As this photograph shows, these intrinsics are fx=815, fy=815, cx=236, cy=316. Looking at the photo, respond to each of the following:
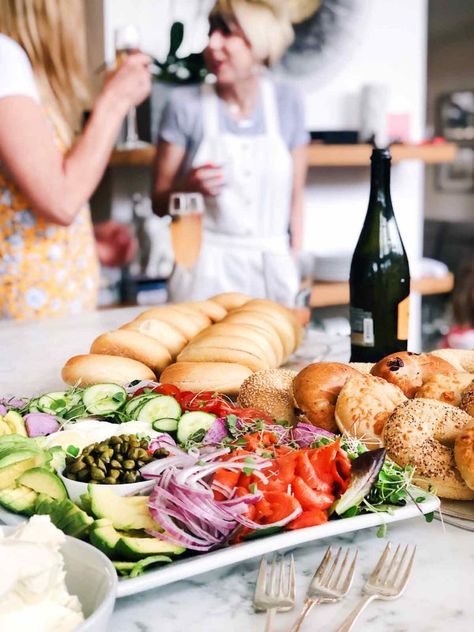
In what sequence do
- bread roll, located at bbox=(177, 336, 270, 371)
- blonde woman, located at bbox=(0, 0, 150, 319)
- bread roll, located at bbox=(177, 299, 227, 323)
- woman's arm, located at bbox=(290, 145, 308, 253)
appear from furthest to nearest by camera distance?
woman's arm, located at bbox=(290, 145, 308, 253) → blonde woman, located at bbox=(0, 0, 150, 319) → bread roll, located at bbox=(177, 299, 227, 323) → bread roll, located at bbox=(177, 336, 270, 371)

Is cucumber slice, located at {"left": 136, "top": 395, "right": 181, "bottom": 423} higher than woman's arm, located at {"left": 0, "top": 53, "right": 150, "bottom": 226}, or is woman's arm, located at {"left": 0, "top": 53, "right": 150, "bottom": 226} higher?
woman's arm, located at {"left": 0, "top": 53, "right": 150, "bottom": 226}

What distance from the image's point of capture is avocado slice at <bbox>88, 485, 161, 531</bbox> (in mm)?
681

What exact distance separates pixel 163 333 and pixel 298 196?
2.34 m

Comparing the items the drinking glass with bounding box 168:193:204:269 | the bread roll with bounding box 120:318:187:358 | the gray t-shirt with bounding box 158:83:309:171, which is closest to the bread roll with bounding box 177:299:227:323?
the bread roll with bounding box 120:318:187:358

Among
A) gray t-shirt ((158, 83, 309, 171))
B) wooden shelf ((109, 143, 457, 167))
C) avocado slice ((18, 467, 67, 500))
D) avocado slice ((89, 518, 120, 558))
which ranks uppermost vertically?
gray t-shirt ((158, 83, 309, 171))

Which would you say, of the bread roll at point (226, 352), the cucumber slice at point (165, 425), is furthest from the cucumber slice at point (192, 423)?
the bread roll at point (226, 352)

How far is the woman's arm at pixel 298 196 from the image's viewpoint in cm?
351

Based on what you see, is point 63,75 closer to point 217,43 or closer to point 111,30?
point 111,30

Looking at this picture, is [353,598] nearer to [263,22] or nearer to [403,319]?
[403,319]

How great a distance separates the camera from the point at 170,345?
4.42 feet

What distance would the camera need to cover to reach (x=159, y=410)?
3.07 feet

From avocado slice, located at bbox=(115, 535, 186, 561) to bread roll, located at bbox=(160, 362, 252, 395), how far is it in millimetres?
467

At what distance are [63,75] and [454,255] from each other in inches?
162

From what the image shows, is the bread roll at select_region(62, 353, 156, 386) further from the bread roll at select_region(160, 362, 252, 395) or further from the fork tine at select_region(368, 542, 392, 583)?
the fork tine at select_region(368, 542, 392, 583)
